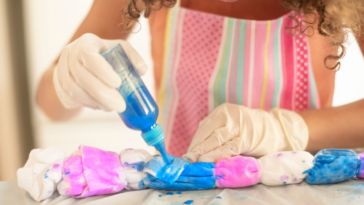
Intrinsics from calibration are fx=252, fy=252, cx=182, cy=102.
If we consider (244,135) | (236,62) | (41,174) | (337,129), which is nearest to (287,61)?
(236,62)

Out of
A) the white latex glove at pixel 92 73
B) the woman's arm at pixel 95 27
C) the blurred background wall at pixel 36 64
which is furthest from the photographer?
the blurred background wall at pixel 36 64

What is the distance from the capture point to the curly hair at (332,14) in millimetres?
585

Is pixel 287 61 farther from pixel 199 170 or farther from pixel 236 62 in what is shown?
pixel 199 170

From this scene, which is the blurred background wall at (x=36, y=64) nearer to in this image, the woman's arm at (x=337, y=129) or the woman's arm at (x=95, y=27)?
the woman's arm at (x=95, y=27)

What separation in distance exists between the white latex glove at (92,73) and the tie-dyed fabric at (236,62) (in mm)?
353

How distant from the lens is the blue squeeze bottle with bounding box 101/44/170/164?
44 centimetres

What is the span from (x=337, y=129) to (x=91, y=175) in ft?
2.00

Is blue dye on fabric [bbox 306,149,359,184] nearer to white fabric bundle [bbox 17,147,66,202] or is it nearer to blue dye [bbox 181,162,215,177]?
blue dye [bbox 181,162,215,177]

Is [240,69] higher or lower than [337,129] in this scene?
higher

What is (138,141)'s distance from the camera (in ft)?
6.30

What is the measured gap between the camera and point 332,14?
61 cm

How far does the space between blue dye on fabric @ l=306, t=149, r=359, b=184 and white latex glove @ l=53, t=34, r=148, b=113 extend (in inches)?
15.3

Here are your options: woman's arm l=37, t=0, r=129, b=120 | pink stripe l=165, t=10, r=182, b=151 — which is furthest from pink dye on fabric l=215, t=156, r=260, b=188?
woman's arm l=37, t=0, r=129, b=120

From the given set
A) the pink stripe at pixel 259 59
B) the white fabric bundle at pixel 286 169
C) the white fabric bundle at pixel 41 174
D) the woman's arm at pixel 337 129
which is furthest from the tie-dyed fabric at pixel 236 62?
the white fabric bundle at pixel 41 174
